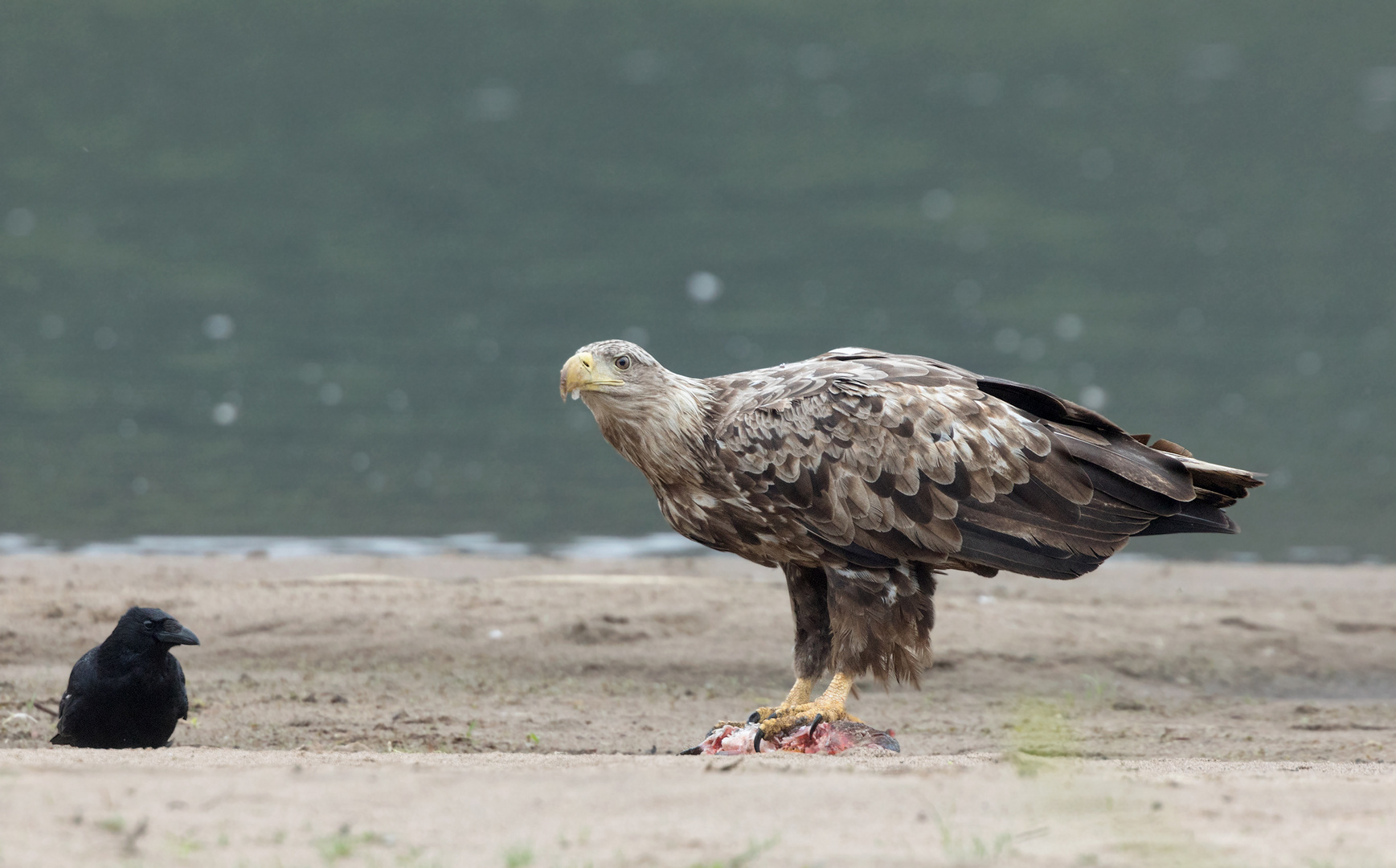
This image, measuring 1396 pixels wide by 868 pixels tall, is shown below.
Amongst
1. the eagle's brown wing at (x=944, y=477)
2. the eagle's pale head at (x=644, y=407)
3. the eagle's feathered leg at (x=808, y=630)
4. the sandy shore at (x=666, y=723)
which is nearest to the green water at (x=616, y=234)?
the sandy shore at (x=666, y=723)

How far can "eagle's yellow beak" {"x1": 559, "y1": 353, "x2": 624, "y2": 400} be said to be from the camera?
17.9 feet

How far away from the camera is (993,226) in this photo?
2970 cm

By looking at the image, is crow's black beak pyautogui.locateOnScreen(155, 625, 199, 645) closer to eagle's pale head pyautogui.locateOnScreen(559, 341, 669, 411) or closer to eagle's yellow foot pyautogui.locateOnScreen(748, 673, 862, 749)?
eagle's pale head pyautogui.locateOnScreen(559, 341, 669, 411)

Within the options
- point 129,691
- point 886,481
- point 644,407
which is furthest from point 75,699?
point 886,481

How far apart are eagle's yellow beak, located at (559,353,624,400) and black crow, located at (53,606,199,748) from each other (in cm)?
194

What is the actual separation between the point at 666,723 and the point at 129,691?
2.26 meters

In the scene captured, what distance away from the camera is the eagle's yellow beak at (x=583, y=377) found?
544 cm

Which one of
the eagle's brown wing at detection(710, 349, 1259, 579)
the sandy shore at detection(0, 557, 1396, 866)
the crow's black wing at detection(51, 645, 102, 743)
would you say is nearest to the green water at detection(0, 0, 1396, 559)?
the sandy shore at detection(0, 557, 1396, 866)

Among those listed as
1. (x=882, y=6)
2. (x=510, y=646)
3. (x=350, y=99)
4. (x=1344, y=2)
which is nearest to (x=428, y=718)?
(x=510, y=646)

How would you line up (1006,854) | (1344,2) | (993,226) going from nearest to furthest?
(1006,854)
(993,226)
(1344,2)

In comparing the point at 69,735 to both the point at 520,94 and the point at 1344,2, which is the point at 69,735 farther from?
the point at 1344,2

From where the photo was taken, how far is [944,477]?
547 centimetres

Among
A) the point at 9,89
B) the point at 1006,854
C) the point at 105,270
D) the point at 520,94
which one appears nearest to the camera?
the point at 1006,854

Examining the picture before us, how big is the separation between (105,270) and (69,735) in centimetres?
1898
